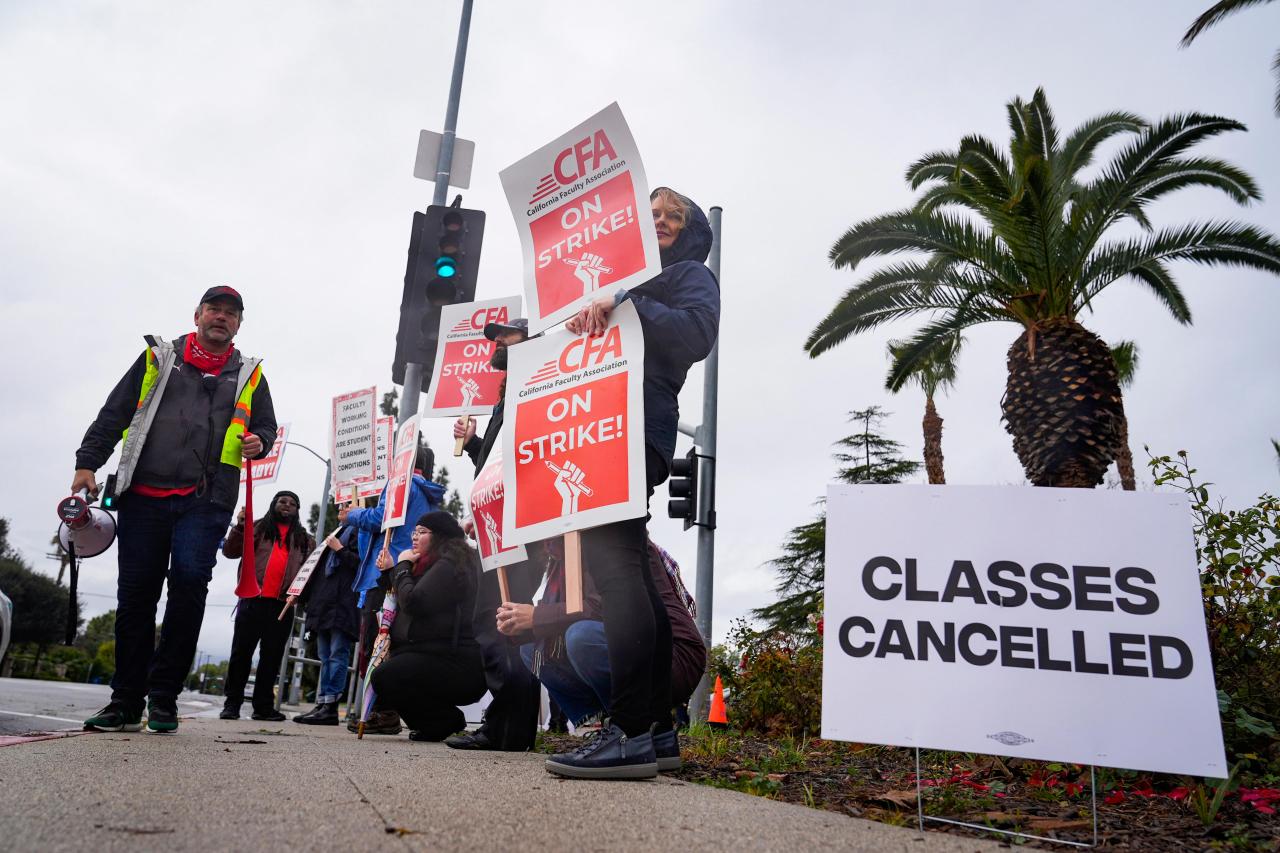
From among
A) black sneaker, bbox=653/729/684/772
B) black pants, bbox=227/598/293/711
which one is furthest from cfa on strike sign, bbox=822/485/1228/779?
black pants, bbox=227/598/293/711

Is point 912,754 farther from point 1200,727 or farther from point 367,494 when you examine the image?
point 367,494

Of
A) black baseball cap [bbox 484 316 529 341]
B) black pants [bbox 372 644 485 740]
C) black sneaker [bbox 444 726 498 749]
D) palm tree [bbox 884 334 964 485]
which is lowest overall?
black sneaker [bbox 444 726 498 749]

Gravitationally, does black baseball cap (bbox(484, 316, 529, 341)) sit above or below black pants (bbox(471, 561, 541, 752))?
above

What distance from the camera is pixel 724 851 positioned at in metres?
1.81

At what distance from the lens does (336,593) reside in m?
7.63

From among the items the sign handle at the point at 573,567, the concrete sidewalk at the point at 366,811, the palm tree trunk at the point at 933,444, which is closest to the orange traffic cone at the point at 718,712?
the sign handle at the point at 573,567

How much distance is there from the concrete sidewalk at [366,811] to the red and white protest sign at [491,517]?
4.09 ft

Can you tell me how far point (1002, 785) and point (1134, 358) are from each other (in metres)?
16.1

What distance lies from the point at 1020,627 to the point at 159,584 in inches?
142

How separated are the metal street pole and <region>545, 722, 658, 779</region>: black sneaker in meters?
5.91

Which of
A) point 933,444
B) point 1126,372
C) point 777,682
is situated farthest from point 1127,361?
point 777,682

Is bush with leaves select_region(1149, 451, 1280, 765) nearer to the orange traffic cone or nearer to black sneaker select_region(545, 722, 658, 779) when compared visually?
black sneaker select_region(545, 722, 658, 779)

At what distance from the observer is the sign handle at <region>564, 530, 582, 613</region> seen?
3.34 m

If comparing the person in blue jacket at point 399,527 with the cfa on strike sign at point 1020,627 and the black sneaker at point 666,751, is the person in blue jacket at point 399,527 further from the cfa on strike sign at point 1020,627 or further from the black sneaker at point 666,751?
the cfa on strike sign at point 1020,627
